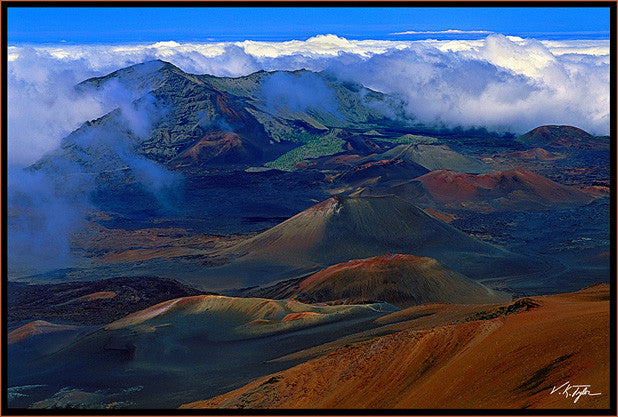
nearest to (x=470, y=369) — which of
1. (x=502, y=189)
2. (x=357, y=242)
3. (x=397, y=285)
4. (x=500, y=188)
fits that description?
(x=397, y=285)

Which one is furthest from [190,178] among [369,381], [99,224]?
[369,381]

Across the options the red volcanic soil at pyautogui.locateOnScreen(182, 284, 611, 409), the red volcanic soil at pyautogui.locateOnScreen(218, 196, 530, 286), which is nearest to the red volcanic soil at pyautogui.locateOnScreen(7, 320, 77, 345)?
the red volcanic soil at pyautogui.locateOnScreen(182, 284, 611, 409)

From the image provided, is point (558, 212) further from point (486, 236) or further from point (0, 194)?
point (0, 194)
